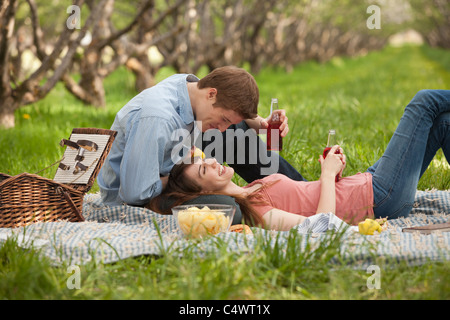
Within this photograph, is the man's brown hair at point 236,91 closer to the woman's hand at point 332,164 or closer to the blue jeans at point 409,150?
the woman's hand at point 332,164

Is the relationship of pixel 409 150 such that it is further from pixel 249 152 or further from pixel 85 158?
pixel 85 158

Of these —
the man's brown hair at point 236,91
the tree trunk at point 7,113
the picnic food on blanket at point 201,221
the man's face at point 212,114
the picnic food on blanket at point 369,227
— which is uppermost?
the man's brown hair at point 236,91

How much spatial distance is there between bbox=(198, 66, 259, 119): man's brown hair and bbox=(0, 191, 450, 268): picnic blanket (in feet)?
2.93

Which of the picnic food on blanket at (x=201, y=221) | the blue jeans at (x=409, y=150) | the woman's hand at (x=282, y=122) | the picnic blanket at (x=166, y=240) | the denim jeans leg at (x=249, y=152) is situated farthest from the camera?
the denim jeans leg at (x=249, y=152)

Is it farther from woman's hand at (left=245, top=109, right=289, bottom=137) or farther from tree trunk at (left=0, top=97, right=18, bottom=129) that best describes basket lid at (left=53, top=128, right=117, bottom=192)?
tree trunk at (left=0, top=97, right=18, bottom=129)

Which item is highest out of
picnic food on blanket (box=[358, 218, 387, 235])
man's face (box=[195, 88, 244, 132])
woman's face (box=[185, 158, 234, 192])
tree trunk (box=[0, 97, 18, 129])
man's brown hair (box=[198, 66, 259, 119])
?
man's brown hair (box=[198, 66, 259, 119])

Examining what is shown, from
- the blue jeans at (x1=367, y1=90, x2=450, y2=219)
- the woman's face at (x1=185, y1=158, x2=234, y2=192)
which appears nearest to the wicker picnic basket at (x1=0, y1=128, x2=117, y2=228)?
the woman's face at (x1=185, y1=158, x2=234, y2=192)

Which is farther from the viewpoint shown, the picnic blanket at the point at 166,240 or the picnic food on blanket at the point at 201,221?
the picnic food on blanket at the point at 201,221

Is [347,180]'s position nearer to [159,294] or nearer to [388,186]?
[388,186]

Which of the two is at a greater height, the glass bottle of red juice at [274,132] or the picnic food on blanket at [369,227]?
the glass bottle of red juice at [274,132]

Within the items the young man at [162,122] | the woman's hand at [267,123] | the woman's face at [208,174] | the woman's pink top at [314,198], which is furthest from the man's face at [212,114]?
the woman's hand at [267,123]

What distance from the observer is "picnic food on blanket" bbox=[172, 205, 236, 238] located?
11.5 feet

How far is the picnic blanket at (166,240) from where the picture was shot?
10.2 feet

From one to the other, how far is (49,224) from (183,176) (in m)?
0.95
